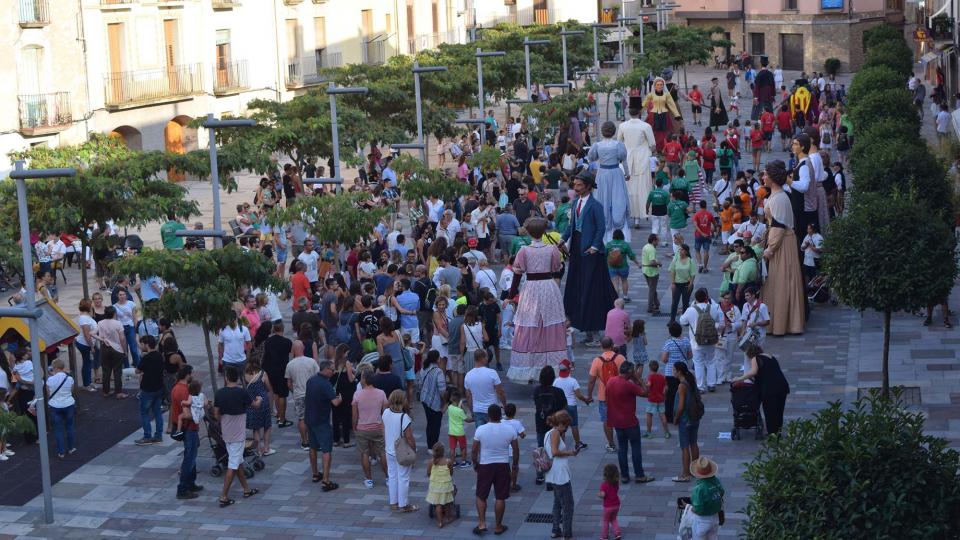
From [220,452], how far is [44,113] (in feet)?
80.8

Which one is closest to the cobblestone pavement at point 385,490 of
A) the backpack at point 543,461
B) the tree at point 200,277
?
the backpack at point 543,461

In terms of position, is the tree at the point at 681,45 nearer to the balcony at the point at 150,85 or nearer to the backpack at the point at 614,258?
the balcony at the point at 150,85

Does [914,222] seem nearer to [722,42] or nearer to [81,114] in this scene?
[81,114]

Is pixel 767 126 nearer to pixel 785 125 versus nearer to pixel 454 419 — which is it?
pixel 785 125

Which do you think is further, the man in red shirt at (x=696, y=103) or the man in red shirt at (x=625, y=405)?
the man in red shirt at (x=696, y=103)

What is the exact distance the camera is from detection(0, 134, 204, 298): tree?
2312cm

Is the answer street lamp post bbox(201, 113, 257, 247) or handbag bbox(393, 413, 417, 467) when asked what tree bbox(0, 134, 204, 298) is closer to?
A: street lamp post bbox(201, 113, 257, 247)

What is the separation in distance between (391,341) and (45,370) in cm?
504

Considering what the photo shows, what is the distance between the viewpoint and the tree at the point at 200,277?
18984 mm

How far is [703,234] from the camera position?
85.6 ft

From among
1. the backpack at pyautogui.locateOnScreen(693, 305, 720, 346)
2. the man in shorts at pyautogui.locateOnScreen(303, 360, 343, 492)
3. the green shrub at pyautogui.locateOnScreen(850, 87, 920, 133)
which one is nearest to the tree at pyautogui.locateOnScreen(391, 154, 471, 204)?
the green shrub at pyautogui.locateOnScreen(850, 87, 920, 133)

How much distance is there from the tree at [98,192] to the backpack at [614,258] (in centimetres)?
723

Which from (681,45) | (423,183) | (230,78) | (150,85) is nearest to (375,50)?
(681,45)

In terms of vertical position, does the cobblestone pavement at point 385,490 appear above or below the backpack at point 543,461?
below
